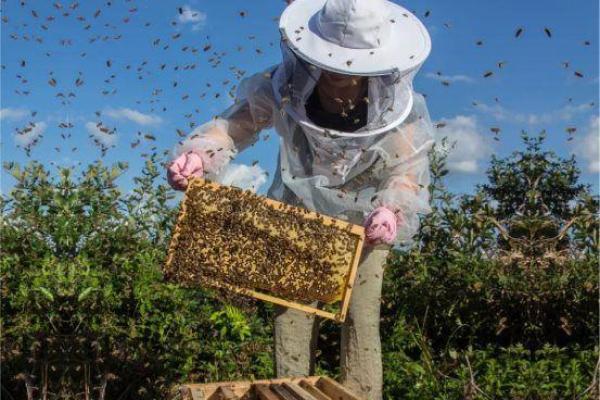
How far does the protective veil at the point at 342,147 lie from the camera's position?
3688mm

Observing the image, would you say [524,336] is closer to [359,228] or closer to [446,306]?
[446,306]

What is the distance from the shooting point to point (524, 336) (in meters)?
5.71

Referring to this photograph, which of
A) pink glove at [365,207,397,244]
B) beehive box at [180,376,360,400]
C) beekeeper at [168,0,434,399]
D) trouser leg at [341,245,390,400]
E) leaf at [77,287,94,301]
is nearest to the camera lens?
beehive box at [180,376,360,400]

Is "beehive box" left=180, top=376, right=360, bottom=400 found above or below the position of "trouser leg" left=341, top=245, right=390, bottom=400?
below

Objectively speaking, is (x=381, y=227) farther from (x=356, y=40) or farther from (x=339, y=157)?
(x=356, y=40)

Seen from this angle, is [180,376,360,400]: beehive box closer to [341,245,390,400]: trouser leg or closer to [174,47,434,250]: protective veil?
[341,245,390,400]: trouser leg

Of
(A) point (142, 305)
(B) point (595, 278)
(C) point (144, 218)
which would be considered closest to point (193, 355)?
(A) point (142, 305)

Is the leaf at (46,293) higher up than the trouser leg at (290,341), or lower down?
higher up

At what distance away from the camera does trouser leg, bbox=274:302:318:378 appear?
13.0 feet

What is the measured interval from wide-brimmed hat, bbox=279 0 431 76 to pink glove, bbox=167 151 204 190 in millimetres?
774

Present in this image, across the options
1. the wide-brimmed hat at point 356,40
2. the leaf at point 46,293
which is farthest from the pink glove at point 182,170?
the leaf at point 46,293

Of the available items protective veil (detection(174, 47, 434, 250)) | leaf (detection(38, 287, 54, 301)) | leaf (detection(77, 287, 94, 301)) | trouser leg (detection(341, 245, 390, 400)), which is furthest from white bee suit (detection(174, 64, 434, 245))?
leaf (detection(38, 287, 54, 301))

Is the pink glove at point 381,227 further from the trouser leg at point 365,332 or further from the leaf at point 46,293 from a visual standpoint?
the leaf at point 46,293

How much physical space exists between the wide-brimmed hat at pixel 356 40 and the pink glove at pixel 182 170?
774 millimetres
